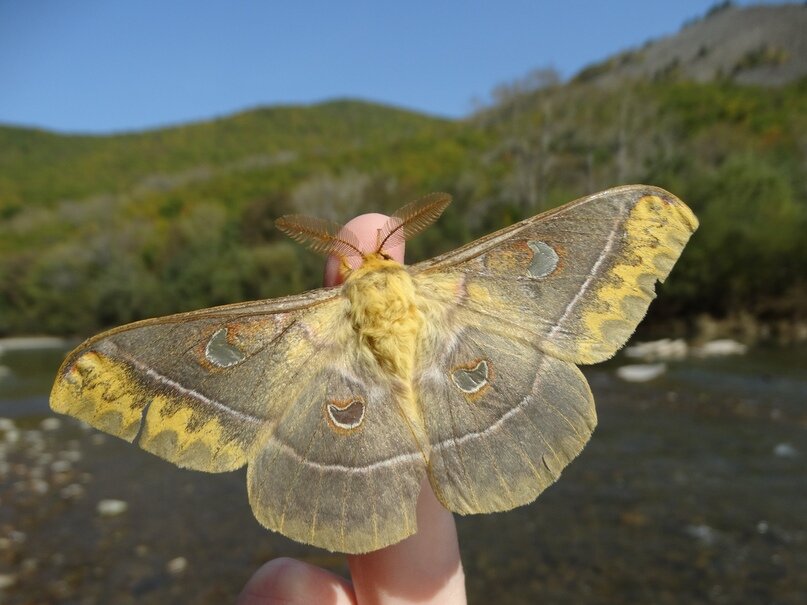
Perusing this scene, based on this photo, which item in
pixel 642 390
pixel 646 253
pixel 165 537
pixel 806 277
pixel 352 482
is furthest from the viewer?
pixel 806 277

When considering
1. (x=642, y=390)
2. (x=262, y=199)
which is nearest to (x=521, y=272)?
(x=642, y=390)

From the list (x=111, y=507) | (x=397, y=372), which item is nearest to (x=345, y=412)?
(x=397, y=372)

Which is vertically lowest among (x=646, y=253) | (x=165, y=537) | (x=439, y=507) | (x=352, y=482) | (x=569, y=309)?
(x=165, y=537)

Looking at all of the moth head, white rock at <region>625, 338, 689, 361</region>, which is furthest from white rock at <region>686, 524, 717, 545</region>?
white rock at <region>625, 338, 689, 361</region>

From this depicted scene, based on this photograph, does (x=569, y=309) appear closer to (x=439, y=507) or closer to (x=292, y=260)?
(x=439, y=507)

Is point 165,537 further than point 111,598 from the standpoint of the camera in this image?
Yes

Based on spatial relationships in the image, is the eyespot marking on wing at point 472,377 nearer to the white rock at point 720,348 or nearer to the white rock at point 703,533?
the white rock at point 703,533

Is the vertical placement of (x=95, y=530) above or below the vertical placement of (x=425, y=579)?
below

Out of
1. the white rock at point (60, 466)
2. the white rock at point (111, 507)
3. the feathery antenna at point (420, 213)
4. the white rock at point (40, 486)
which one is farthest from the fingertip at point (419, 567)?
the white rock at point (60, 466)
